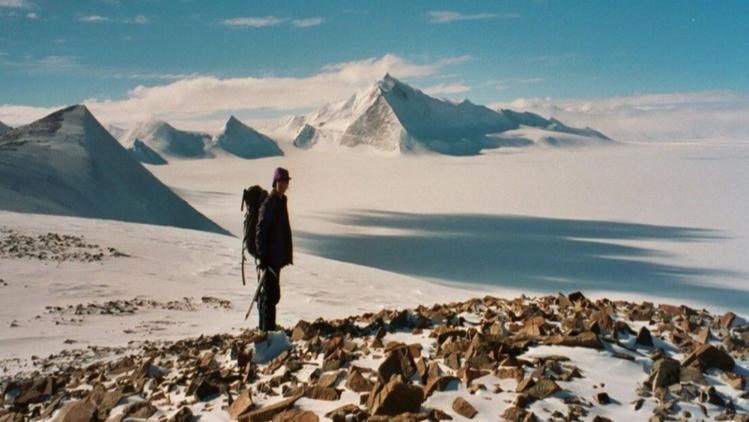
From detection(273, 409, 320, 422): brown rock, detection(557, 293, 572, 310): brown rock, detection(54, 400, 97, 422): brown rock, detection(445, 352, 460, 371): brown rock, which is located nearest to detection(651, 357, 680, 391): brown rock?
detection(445, 352, 460, 371): brown rock

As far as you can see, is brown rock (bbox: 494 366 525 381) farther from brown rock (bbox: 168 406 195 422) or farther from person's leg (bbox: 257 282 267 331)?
person's leg (bbox: 257 282 267 331)

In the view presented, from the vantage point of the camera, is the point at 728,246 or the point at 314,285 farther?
the point at 728,246

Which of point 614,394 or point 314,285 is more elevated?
point 614,394

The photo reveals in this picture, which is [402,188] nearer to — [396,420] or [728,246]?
[728,246]

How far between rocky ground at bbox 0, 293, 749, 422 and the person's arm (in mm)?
1076

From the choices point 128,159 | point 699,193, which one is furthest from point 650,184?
point 128,159

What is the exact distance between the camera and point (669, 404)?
5004mm

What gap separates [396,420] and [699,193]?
4383 inches

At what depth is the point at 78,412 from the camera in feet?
17.8

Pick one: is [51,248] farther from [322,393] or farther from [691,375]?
[691,375]

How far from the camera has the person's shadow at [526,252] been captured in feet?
123

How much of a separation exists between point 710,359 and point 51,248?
17.4 metres

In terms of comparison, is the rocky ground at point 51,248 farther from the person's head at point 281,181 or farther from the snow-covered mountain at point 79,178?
the snow-covered mountain at point 79,178

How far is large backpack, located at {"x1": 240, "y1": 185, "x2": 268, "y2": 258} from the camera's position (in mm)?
7852
